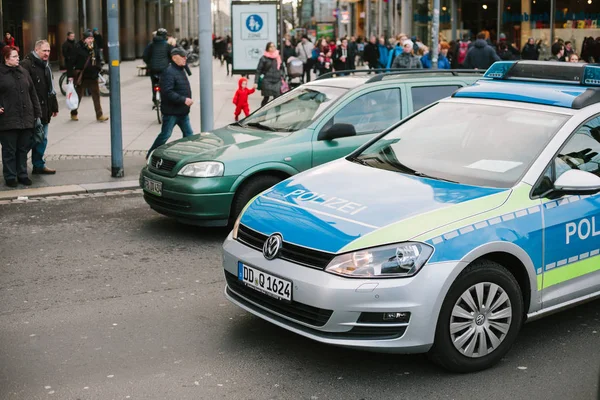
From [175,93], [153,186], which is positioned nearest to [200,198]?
[153,186]

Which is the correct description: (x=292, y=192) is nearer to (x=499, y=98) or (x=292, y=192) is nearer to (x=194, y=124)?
(x=499, y=98)

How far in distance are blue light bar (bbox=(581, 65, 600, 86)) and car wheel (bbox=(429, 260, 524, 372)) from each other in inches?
67.4

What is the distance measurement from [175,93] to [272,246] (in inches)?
284

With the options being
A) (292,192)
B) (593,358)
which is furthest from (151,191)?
(593,358)

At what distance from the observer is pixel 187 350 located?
5293mm

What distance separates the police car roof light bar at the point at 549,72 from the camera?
230 inches

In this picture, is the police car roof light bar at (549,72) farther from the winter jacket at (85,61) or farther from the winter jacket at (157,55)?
the winter jacket at (157,55)

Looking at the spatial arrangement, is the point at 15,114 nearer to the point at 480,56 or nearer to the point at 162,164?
the point at 162,164

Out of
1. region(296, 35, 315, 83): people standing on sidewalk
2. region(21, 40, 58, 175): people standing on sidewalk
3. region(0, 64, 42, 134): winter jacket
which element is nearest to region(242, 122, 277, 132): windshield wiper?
region(0, 64, 42, 134): winter jacket

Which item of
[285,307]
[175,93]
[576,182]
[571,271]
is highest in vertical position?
[175,93]

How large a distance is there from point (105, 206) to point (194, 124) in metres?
7.53

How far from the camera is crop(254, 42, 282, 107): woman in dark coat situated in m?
17.1

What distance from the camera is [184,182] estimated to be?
320 inches

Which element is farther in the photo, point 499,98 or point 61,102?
point 61,102
